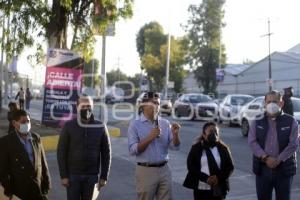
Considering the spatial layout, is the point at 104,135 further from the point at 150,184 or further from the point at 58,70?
the point at 58,70

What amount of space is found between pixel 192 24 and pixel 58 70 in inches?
2218

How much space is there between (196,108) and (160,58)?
152 feet

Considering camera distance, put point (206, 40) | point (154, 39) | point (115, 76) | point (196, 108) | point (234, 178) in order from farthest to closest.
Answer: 1. point (115, 76)
2. point (154, 39)
3. point (206, 40)
4. point (196, 108)
5. point (234, 178)

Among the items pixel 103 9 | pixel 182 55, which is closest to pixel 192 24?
pixel 182 55

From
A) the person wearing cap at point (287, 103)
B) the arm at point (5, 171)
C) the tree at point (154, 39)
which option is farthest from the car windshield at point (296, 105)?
the tree at point (154, 39)

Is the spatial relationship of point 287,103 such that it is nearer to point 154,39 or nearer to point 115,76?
point 154,39

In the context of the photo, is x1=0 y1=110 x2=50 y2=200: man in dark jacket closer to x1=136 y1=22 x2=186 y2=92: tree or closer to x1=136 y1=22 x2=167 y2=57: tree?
x1=136 y1=22 x2=186 y2=92: tree

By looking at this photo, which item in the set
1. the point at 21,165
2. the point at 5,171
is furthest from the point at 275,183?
the point at 5,171

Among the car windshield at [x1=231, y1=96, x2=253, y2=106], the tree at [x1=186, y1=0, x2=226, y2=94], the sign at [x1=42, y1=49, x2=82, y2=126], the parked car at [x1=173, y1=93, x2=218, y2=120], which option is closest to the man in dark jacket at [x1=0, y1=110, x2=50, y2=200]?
the sign at [x1=42, y1=49, x2=82, y2=126]

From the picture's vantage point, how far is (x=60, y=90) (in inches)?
822

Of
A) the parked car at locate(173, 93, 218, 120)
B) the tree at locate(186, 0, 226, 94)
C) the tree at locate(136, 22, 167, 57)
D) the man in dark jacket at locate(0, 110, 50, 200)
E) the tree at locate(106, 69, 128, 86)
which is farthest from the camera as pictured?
the tree at locate(106, 69, 128, 86)

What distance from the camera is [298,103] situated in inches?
837

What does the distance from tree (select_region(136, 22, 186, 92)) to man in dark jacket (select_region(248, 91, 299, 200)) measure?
224 ft

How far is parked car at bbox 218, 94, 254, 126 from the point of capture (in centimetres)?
2820
